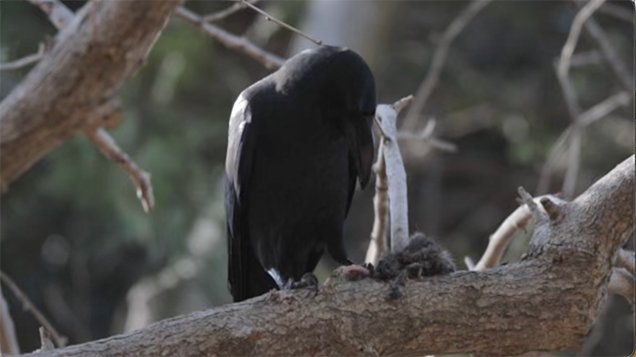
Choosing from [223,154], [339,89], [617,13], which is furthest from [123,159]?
[223,154]

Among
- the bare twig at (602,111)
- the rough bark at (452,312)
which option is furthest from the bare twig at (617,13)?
the rough bark at (452,312)

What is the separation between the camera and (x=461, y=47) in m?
11.5

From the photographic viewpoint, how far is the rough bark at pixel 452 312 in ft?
10.7

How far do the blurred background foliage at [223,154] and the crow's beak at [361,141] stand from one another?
2827 mm

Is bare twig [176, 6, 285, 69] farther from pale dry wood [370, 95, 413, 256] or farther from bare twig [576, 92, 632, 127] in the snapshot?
bare twig [576, 92, 632, 127]

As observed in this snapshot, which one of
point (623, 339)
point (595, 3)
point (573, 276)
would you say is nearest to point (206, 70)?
point (623, 339)

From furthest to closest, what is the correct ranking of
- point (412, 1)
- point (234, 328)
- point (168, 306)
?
point (412, 1) → point (168, 306) → point (234, 328)

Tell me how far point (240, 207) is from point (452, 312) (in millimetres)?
1415

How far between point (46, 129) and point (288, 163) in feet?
2.83

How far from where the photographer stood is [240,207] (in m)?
4.66

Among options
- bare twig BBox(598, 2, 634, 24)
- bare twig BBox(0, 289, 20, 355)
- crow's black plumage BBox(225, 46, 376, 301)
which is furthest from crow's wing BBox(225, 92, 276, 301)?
bare twig BBox(598, 2, 634, 24)

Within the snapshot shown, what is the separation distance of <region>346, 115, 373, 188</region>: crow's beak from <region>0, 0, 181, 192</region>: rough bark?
0.77 metres

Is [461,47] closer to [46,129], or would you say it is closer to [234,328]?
[46,129]

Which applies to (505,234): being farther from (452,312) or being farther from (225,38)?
(225,38)
